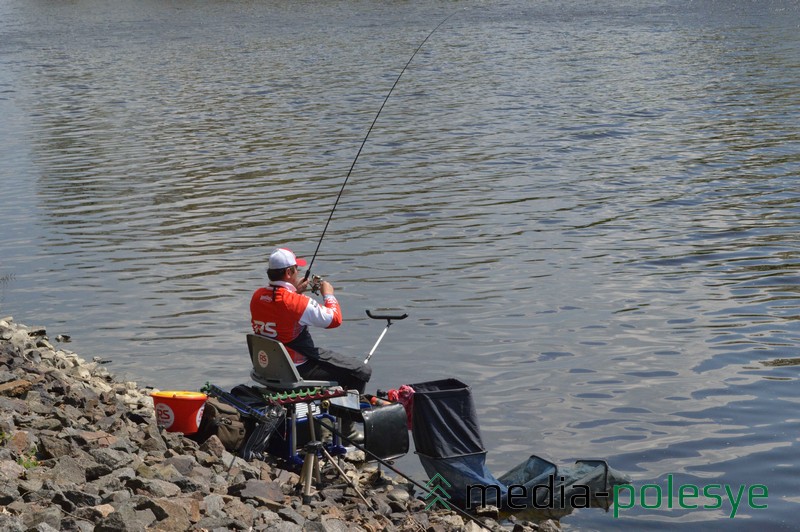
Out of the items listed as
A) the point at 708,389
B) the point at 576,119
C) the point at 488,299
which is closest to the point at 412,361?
the point at 488,299

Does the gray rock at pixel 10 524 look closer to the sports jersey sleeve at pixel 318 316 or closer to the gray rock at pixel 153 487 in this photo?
the gray rock at pixel 153 487

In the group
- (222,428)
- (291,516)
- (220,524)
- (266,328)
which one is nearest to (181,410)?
(222,428)

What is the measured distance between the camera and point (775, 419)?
7477 millimetres

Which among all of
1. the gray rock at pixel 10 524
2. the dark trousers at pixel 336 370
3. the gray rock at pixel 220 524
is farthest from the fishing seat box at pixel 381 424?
the gray rock at pixel 10 524

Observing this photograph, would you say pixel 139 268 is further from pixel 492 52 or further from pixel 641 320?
pixel 492 52

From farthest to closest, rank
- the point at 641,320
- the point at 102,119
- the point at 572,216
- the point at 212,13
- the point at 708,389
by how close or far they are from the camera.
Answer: the point at 212,13 < the point at 102,119 < the point at 572,216 < the point at 641,320 < the point at 708,389

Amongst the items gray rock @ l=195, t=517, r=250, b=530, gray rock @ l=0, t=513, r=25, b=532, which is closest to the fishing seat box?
gray rock @ l=195, t=517, r=250, b=530

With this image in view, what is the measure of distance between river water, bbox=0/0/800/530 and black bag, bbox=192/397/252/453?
5.59ft

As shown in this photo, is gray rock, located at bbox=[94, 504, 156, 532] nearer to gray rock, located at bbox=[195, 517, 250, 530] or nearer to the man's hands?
gray rock, located at bbox=[195, 517, 250, 530]

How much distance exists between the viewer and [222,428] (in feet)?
22.0

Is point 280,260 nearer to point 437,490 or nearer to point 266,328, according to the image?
point 266,328

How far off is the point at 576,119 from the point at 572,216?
7.31 metres

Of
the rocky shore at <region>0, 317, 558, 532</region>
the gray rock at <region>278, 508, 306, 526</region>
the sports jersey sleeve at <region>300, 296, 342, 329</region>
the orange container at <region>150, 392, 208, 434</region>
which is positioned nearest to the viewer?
the rocky shore at <region>0, 317, 558, 532</region>

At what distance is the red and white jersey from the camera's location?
6793 mm
